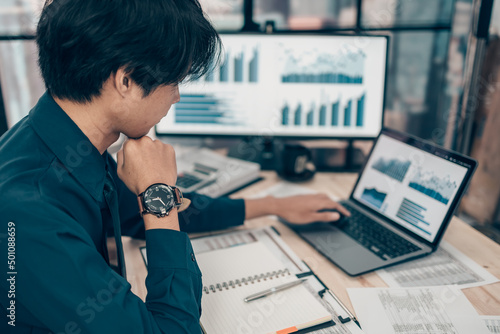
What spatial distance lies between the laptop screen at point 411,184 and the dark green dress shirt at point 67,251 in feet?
1.83

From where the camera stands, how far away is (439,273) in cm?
86

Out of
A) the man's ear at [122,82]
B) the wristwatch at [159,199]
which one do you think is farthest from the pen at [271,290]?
the man's ear at [122,82]

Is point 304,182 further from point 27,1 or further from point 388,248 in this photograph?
point 27,1

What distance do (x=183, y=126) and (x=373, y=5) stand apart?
2306mm

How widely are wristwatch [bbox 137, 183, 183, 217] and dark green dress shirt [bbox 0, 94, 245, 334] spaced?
1.6 inches

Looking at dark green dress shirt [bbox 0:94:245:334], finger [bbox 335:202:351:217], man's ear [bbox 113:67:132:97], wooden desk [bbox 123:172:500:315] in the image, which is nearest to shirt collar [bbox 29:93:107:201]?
dark green dress shirt [bbox 0:94:245:334]

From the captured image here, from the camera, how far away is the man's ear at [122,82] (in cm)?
67

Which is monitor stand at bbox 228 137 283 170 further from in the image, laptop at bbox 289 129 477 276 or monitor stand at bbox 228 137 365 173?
laptop at bbox 289 129 477 276

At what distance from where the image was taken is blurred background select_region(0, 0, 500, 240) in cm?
139

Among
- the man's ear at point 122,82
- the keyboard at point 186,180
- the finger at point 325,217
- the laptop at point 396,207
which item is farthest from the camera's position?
the keyboard at point 186,180

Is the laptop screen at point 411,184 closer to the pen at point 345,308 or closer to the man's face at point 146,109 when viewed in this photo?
the pen at point 345,308

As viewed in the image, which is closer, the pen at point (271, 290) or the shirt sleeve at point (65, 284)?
the shirt sleeve at point (65, 284)

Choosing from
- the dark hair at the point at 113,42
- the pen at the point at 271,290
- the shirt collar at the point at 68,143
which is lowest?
the pen at the point at 271,290

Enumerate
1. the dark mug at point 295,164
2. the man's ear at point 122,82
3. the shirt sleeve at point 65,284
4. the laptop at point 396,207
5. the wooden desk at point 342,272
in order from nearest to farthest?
the shirt sleeve at point 65,284
the man's ear at point 122,82
the wooden desk at point 342,272
the laptop at point 396,207
the dark mug at point 295,164
